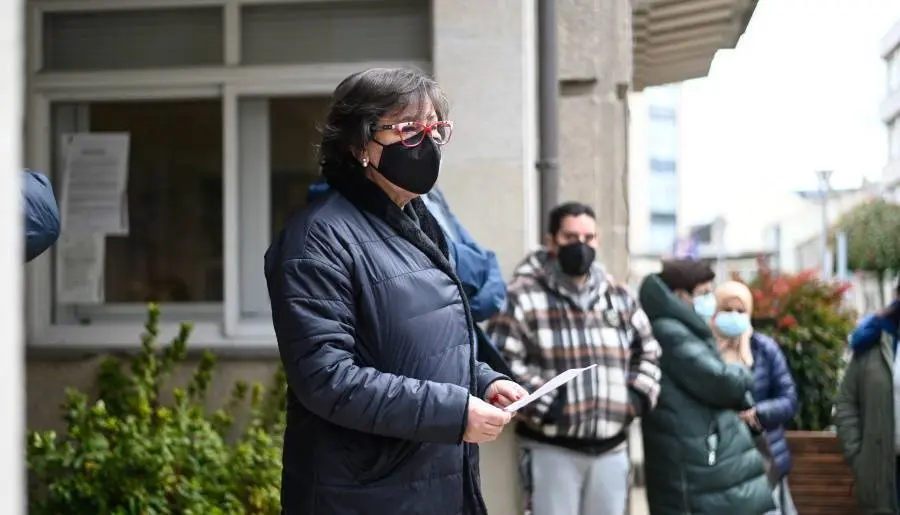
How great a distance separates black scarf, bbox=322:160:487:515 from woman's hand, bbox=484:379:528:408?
0.04m

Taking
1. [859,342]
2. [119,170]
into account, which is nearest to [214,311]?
[119,170]

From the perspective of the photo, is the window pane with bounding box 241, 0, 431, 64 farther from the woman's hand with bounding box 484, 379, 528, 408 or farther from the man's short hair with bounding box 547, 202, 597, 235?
the woman's hand with bounding box 484, 379, 528, 408

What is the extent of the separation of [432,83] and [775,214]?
293 ft

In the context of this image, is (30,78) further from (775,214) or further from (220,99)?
(775,214)

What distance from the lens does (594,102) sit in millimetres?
7922

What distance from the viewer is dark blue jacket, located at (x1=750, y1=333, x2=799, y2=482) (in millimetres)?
6801

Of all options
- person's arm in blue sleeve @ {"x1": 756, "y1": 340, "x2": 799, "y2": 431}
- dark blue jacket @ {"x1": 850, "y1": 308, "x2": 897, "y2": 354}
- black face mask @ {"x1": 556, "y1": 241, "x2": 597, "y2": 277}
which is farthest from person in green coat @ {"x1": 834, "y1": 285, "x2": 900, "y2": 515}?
black face mask @ {"x1": 556, "y1": 241, "x2": 597, "y2": 277}

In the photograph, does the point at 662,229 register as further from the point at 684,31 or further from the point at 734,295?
the point at 734,295

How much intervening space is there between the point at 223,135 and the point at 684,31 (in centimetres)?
536

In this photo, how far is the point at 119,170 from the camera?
21.9 feet

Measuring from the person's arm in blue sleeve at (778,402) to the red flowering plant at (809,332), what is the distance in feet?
7.48

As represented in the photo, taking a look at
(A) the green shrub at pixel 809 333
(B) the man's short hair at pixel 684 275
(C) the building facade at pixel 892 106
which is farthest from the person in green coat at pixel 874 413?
(C) the building facade at pixel 892 106

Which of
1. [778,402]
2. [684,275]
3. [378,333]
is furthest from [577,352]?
[378,333]

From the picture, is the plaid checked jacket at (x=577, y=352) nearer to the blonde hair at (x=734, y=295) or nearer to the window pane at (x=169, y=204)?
the blonde hair at (x=734, y=295)
